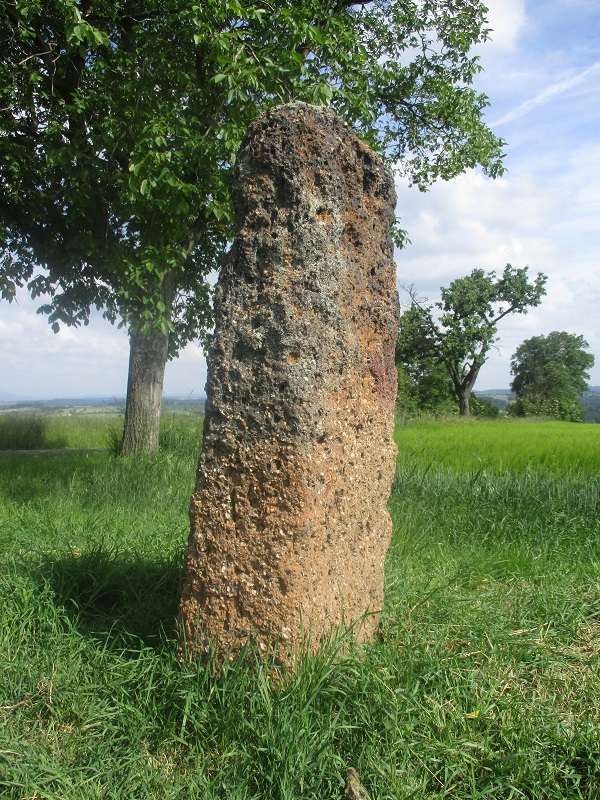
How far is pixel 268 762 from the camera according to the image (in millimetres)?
2500

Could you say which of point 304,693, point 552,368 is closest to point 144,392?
point 304,693

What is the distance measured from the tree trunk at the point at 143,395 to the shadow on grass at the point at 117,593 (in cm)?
567

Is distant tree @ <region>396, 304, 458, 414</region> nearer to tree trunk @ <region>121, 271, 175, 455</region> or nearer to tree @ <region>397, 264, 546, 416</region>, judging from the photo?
tree @ <region>397, 264, 546, 416</region>

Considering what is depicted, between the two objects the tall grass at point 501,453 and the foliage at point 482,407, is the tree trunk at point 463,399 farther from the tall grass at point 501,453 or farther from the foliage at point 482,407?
the tall grass at point 501,453

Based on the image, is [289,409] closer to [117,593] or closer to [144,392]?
[117,593]

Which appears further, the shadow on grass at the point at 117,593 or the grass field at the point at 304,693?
the shadow on grass at the point at 117,593

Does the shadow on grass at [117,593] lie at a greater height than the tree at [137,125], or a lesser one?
lesser

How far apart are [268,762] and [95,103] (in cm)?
782

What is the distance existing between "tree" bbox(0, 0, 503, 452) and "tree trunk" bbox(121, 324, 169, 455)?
21 mm

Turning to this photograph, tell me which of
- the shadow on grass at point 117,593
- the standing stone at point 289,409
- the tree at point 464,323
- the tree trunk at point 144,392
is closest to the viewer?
the standing stone at point 289,409

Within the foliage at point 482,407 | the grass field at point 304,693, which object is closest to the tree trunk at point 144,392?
the grass field at point 304,693

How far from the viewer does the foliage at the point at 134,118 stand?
693 cm

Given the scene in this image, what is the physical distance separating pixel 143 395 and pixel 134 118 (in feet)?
13.1

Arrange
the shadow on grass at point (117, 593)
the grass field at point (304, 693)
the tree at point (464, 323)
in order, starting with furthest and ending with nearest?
the tree at point (464, 323) → the shadow on grass at point (117, 593) → the grass field at point (304, 693)
